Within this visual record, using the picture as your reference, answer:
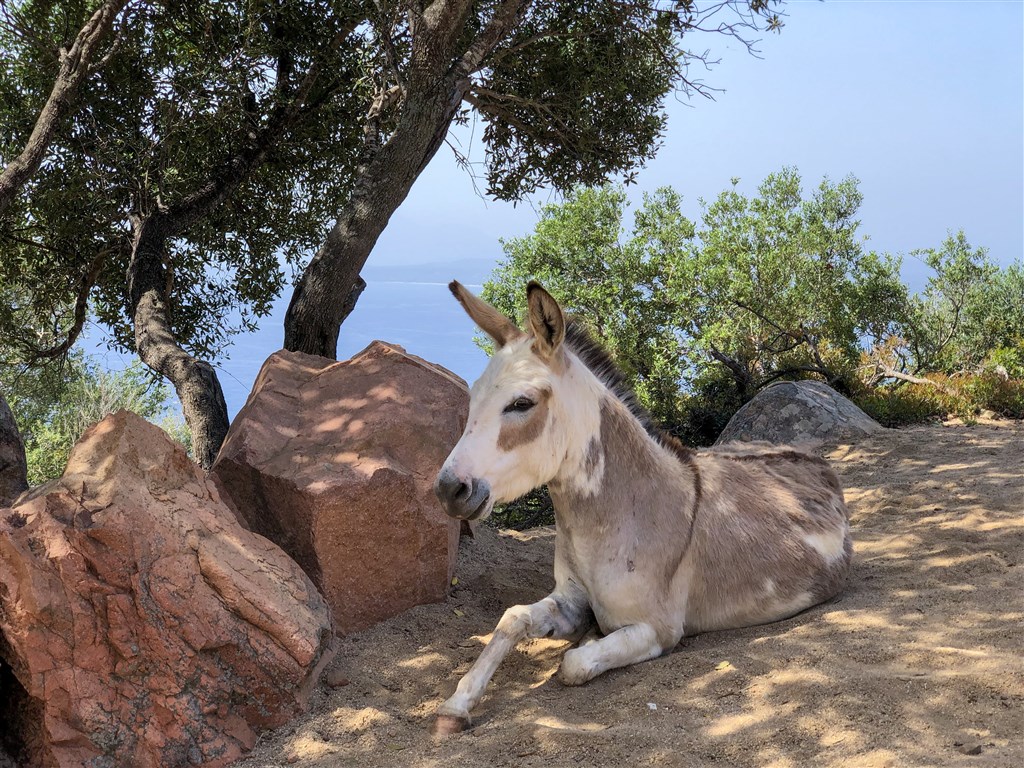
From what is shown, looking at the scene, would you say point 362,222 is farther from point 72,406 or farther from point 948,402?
point 72,406

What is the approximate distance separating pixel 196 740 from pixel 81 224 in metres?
6.58

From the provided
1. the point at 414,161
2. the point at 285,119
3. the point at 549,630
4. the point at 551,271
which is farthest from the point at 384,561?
the point at 551,271

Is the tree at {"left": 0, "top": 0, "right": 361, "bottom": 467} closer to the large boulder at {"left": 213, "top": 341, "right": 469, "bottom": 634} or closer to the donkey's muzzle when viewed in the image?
the large boulder at {"left": 213, "top": 341, "right": 469, "bottom": 634}

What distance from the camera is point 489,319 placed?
172 inches

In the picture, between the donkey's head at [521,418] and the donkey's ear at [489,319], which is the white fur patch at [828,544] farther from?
the donkey's ear at [489,319]

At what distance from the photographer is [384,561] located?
486cm

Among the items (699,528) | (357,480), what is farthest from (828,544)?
(357,480)

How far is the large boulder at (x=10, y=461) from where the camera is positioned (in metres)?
4.77

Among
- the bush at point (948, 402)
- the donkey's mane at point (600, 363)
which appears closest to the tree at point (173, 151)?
the donkey's mane at point (600, 363)

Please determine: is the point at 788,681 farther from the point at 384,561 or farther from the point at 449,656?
the point at 384,561

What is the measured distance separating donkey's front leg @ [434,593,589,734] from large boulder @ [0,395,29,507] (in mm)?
2772

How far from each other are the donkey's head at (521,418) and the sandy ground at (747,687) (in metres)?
1.00

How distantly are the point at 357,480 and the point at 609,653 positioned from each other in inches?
65.0

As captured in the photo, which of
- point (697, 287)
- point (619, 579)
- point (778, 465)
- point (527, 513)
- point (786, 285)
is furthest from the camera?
point (786, 285)
